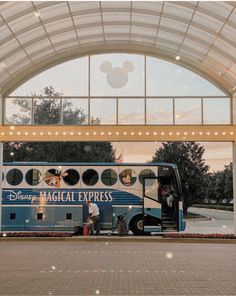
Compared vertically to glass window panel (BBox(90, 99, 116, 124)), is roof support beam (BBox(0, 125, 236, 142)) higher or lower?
lower

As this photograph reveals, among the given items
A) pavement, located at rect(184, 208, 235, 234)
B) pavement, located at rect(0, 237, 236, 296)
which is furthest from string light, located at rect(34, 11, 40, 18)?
pavement, located at rect(184, 208, 235, 234)

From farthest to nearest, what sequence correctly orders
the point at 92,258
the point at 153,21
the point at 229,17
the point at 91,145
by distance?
the point at 91,145, the point at 153,21, the point at 229,17, the point at 92,258

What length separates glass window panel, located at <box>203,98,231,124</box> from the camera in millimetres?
25906

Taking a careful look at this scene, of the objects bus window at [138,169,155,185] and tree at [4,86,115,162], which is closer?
bus window at [138,169,155,185]

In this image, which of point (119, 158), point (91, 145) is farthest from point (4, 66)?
point (119, 158)

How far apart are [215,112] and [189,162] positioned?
31.2 metres

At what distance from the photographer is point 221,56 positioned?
25641 mm

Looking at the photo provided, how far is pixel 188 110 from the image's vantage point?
26109 millimetres

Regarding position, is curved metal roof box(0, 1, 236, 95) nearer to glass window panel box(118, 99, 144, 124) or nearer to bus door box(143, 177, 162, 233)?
glass window panel box(118, 99, 144, 124)

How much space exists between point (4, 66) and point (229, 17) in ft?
32.9

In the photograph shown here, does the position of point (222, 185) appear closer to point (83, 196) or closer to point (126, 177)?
point (126, 177)

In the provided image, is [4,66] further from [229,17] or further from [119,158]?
[119,158]

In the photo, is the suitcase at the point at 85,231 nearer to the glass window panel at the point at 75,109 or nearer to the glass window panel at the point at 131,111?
the glass window panel at the point at 75,109

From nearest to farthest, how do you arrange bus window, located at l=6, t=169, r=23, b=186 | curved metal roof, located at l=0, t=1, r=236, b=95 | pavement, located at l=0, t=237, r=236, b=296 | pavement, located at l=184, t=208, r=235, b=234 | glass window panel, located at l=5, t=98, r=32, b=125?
Result: pavement, located at l=0, t=237, r=236, b=296, curved metal roof, located at l=0, t=1, r=236, b=95, glass window panel, located at l=5, t=98, r=32, b=125, bus window, located at l=6, t=169, r=23, b=186, pavement, located at l=184, t=208, r=235, b=234
